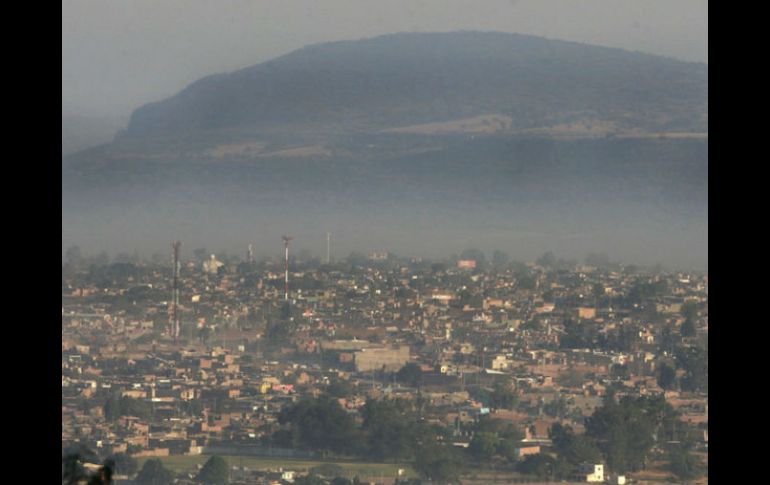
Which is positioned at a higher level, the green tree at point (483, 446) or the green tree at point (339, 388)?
the green tree at point (339, 388)

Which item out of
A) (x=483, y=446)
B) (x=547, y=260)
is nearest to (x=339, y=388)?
(x=483, y=446)

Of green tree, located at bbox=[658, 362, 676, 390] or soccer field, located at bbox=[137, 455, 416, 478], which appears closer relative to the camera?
soccer field, located at bbox=[137, 455, 416, 478]

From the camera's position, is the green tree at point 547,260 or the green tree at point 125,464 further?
the green tree at point 547,260

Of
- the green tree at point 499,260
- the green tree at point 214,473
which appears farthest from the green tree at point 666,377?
the green tree at point 214,473

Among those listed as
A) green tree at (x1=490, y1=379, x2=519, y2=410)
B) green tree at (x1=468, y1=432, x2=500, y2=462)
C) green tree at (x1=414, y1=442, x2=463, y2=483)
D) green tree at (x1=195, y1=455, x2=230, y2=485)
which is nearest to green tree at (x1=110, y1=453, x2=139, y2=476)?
green tree at (x1=195, y1=455, x2=230, y2=485)

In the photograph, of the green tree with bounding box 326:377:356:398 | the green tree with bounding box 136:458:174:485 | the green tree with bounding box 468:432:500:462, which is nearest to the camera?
the green tree with bounding box 136:458:174:485

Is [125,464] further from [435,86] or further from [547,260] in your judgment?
[435,86]

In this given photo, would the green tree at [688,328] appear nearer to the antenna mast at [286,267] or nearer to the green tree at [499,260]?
the green tree at [499,260]

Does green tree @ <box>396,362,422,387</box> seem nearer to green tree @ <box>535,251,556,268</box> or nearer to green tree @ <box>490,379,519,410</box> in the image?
green tree @ <box>490,379,519,410</box>
